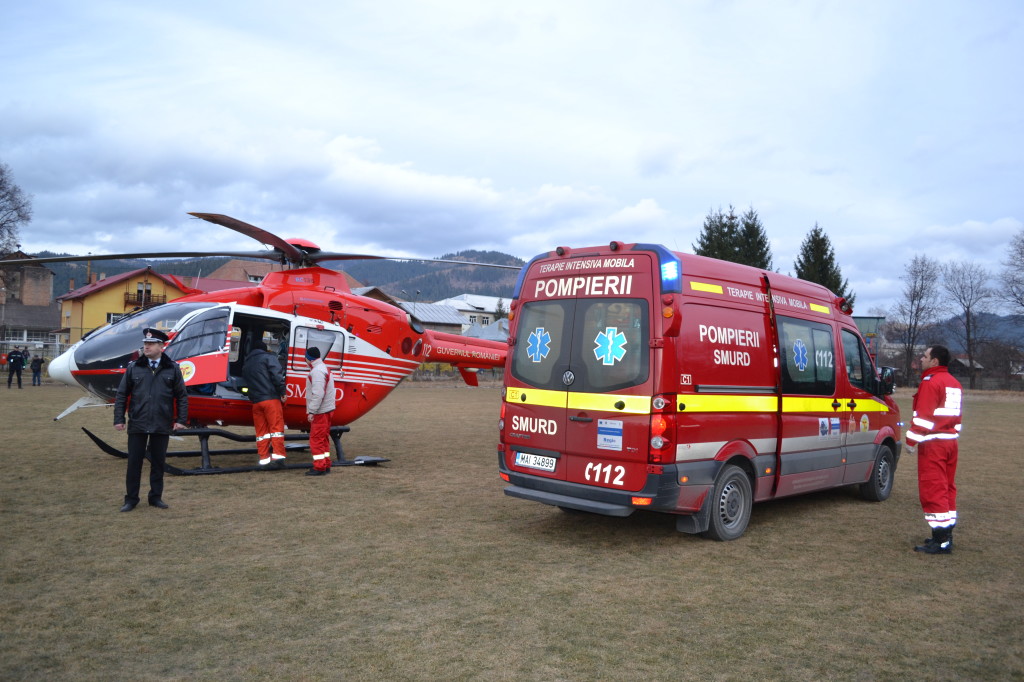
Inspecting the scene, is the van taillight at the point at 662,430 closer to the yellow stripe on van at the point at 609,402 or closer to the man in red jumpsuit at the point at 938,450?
the yellow stripe on van at the point at 609,402

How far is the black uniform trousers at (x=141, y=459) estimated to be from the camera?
7.46 meters

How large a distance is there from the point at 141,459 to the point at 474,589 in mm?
4389

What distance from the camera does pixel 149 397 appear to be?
7.50 m

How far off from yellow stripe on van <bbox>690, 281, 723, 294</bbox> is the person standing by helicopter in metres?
6.14

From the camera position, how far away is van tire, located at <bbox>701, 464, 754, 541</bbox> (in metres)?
6.59

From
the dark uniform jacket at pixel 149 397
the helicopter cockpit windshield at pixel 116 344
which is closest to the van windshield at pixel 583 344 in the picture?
the dark uniform jacket at pixel 149 397

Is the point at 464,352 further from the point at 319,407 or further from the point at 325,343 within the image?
the point at 319,407

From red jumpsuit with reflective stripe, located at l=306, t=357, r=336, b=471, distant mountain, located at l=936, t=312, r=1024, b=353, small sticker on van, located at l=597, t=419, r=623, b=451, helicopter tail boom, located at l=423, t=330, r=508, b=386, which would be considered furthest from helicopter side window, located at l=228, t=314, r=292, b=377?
distant mountain, located at l=936, t=312, r=1024, b=353

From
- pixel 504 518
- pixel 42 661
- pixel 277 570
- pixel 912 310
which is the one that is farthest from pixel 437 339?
pixel 912 310

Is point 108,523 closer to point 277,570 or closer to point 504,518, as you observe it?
point 277,570

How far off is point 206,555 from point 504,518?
303cm

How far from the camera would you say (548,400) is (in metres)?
6.75

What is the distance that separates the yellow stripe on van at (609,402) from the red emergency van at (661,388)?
1cm

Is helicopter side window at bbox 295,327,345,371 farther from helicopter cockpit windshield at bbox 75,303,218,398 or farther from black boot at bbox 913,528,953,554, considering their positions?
black boot at bbox 913,528,953,554
